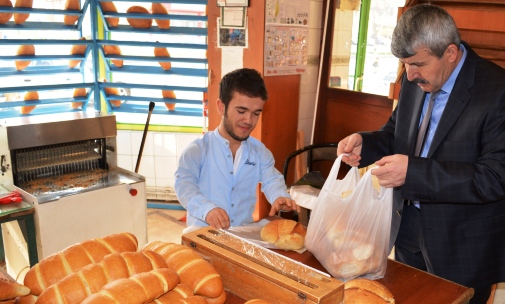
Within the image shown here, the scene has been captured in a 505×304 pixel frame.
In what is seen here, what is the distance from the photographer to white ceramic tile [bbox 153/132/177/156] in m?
4.67

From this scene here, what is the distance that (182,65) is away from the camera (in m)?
4.47

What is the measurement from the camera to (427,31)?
154cm

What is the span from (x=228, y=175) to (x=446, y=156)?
0.94m

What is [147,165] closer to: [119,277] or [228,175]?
[228,175]

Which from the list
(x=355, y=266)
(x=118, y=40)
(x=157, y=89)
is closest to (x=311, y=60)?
(x=157, y=89)

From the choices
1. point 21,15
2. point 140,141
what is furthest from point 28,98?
point 140,141

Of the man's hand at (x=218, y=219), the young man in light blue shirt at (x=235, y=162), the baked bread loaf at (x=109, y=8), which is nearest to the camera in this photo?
the man's hand at (x=218, y=219)

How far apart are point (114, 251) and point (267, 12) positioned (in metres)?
2.75

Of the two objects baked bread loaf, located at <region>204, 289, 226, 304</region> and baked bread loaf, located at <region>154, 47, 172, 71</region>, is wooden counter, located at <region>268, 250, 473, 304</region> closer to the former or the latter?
baked bread loaf, located at <region>204, 289, 226, 304</region>

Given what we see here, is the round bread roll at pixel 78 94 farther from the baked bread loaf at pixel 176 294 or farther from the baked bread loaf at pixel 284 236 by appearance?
the baked bread loaf at pixel 176 294

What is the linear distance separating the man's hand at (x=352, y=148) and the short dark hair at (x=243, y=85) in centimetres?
42

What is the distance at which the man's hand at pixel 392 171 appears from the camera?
1571 mm

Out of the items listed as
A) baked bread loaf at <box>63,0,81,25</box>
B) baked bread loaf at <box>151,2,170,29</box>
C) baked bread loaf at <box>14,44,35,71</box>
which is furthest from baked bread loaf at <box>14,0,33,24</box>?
baked bread loaf at <box>151,2,170,29</box>

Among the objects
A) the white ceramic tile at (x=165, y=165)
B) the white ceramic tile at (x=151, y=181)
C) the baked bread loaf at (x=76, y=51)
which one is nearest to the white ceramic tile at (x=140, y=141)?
the white ceramic tile at (x=165, y=165)
